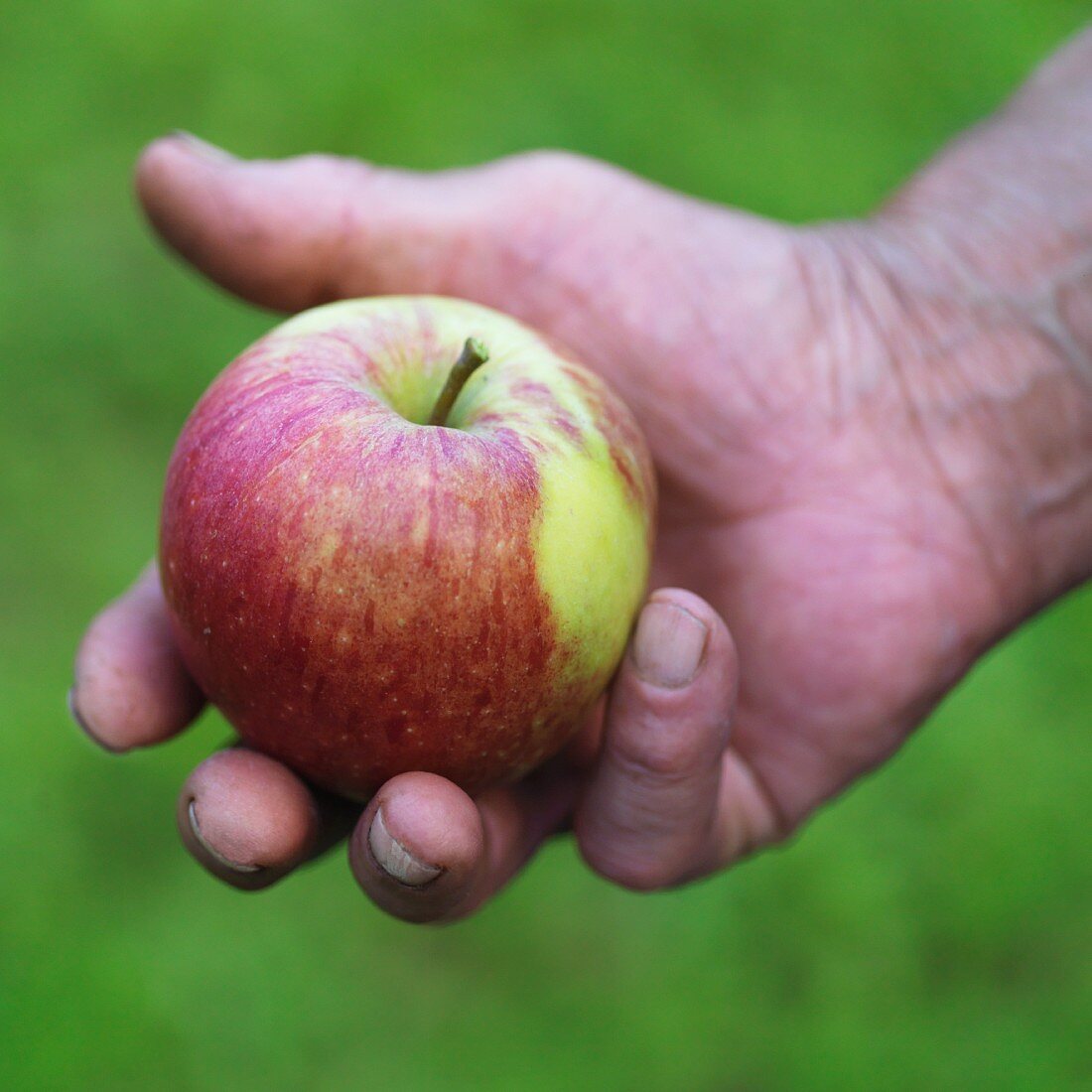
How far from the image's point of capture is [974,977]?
2816 millimetres

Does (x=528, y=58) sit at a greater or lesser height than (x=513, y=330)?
lesser

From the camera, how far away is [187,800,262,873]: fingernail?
65.2 inches

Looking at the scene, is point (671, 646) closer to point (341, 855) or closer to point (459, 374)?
point (459, 374)

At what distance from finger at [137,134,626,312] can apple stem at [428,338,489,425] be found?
0.60 m

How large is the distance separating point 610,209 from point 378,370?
2.59 ft

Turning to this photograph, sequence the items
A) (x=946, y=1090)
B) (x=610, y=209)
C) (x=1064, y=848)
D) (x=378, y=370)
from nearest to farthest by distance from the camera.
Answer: (x=378, y=370) → (x=610, y=209) → (x=946, y=1090) → (x=1064, y=848)

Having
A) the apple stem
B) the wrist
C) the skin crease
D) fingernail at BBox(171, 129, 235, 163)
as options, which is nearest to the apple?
the apple stem

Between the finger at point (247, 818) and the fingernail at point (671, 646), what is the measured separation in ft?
1.65

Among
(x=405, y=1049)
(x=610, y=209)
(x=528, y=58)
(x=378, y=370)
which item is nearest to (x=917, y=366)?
(x=610, y=209)

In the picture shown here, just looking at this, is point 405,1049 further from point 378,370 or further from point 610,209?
point 610,209

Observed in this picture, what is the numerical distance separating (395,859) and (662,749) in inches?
16.2

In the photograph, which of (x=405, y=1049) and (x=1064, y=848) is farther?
(x=1064, y=848)

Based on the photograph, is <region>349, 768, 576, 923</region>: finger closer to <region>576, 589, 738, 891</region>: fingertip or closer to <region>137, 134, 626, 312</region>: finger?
<region>576, 589, 738, 891</region>: fingertip

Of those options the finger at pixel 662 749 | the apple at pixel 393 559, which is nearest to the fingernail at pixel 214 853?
the apple at pixel 393 559
